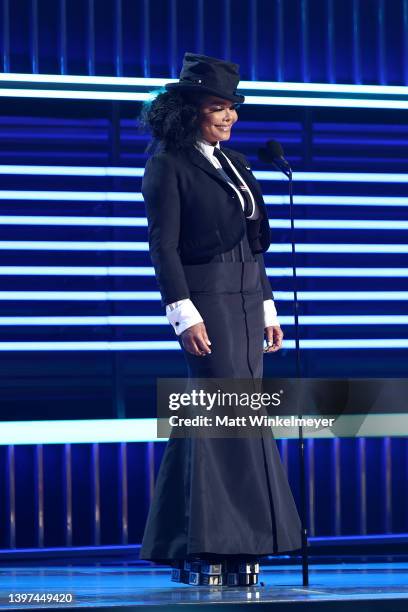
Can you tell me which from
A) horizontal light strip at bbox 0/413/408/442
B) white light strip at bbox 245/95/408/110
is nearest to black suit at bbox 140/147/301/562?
horizontal light strip at bbox 0/413/408/442

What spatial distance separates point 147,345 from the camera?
517cm

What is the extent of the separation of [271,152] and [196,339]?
66 cm

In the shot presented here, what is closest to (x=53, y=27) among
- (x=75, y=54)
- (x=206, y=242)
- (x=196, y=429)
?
(x=75, y=54)

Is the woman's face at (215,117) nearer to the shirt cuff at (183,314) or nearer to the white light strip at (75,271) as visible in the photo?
the shirt cuff at (183,314)

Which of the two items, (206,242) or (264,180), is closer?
(206,242)

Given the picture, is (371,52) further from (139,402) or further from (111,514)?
(111,514)

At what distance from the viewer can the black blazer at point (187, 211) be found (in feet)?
12.4

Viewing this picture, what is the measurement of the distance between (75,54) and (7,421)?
1524mm

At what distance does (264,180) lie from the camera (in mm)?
5363

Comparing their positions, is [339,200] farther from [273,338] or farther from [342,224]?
[273,338]

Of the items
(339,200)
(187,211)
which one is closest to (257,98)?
(339,200)

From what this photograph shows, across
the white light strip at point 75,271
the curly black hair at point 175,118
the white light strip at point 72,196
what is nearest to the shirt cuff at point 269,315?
the curly black hair at point 175,118

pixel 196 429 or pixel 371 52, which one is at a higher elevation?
pixel 371 52

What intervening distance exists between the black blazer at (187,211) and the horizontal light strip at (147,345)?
1.37 meters
